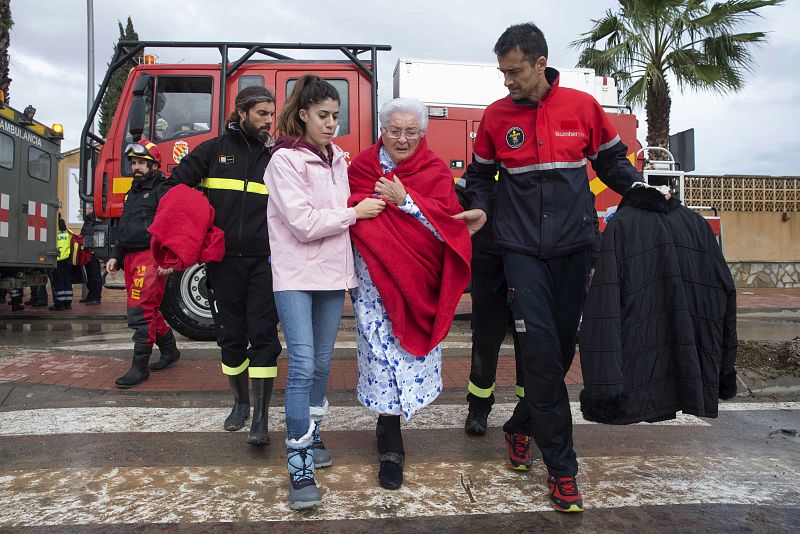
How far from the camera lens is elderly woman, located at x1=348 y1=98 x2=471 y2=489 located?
3061 mm

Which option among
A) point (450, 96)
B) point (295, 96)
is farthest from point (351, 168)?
point (450, 96)

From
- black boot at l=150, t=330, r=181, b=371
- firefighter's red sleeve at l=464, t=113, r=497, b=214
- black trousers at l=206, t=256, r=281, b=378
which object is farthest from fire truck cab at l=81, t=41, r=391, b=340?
firefighter's red sleeve at l=464, t=113, r=497, b=214

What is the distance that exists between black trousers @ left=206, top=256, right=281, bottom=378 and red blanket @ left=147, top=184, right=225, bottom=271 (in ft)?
0.43

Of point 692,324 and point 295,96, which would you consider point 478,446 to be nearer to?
point 692,324

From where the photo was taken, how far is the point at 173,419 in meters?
4.18

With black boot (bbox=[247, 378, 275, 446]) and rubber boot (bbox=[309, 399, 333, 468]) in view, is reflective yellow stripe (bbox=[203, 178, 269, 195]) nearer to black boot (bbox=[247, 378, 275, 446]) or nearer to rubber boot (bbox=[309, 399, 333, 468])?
black boot (bbox=[247, 378, 275, 446])

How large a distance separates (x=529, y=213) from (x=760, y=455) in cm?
192

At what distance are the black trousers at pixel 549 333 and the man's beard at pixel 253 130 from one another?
1588mm

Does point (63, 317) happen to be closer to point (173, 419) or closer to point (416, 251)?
point (173, 419)

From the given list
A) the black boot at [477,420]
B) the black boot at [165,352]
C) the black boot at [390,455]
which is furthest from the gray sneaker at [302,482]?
the black boot at [165,352]

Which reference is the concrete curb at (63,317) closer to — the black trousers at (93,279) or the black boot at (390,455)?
the black trousers at (93,279)

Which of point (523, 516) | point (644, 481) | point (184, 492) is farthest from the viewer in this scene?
point (644, 481)

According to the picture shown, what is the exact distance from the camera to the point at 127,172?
23.4 feet

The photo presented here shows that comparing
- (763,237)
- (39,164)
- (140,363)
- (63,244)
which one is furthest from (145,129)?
(763,237)
